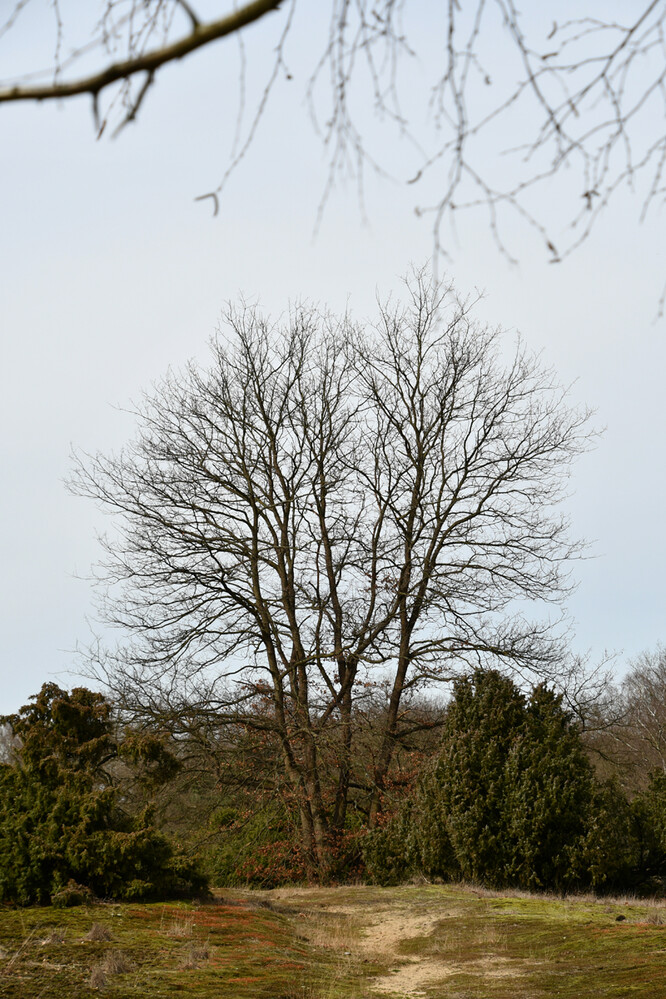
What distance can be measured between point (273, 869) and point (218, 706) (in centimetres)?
321

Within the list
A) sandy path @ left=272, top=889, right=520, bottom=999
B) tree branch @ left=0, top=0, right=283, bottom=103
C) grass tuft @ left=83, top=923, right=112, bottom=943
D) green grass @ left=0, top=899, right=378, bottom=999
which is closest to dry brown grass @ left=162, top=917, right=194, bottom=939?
green grass @ left=0, top=899, right=378, bottom=999

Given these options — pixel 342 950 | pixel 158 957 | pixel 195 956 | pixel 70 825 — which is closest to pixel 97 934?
pixel 158 957

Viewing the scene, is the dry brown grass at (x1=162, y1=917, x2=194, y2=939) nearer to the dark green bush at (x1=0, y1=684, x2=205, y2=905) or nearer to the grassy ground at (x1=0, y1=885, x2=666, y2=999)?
the grassy ground at (x1=0, y1=885, x2=666, y2=999)

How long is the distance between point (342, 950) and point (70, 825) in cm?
289

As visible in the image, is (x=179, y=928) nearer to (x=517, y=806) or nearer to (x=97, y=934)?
(x=97, y=934)

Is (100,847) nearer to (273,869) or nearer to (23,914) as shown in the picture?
(23,914)

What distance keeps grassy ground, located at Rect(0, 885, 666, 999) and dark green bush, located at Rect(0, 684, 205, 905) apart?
1.43 feet

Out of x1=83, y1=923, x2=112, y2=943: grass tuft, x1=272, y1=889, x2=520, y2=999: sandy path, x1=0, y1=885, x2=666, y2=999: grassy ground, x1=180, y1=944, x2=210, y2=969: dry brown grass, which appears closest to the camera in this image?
x1=0, y1=885, x2=666, y2=999: grassy ground

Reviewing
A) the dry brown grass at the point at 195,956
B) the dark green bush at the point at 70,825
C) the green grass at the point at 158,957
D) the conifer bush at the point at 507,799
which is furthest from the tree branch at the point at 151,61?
the conifer bush at the point at 507,799

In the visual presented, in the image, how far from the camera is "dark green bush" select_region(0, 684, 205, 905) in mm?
8039

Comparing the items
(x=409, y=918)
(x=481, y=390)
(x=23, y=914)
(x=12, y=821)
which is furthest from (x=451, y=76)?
(x=481, y=390)

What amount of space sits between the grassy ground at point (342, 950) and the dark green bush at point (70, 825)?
1.43ft

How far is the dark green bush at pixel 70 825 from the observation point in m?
8.04

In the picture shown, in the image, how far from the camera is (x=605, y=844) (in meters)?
10.7
